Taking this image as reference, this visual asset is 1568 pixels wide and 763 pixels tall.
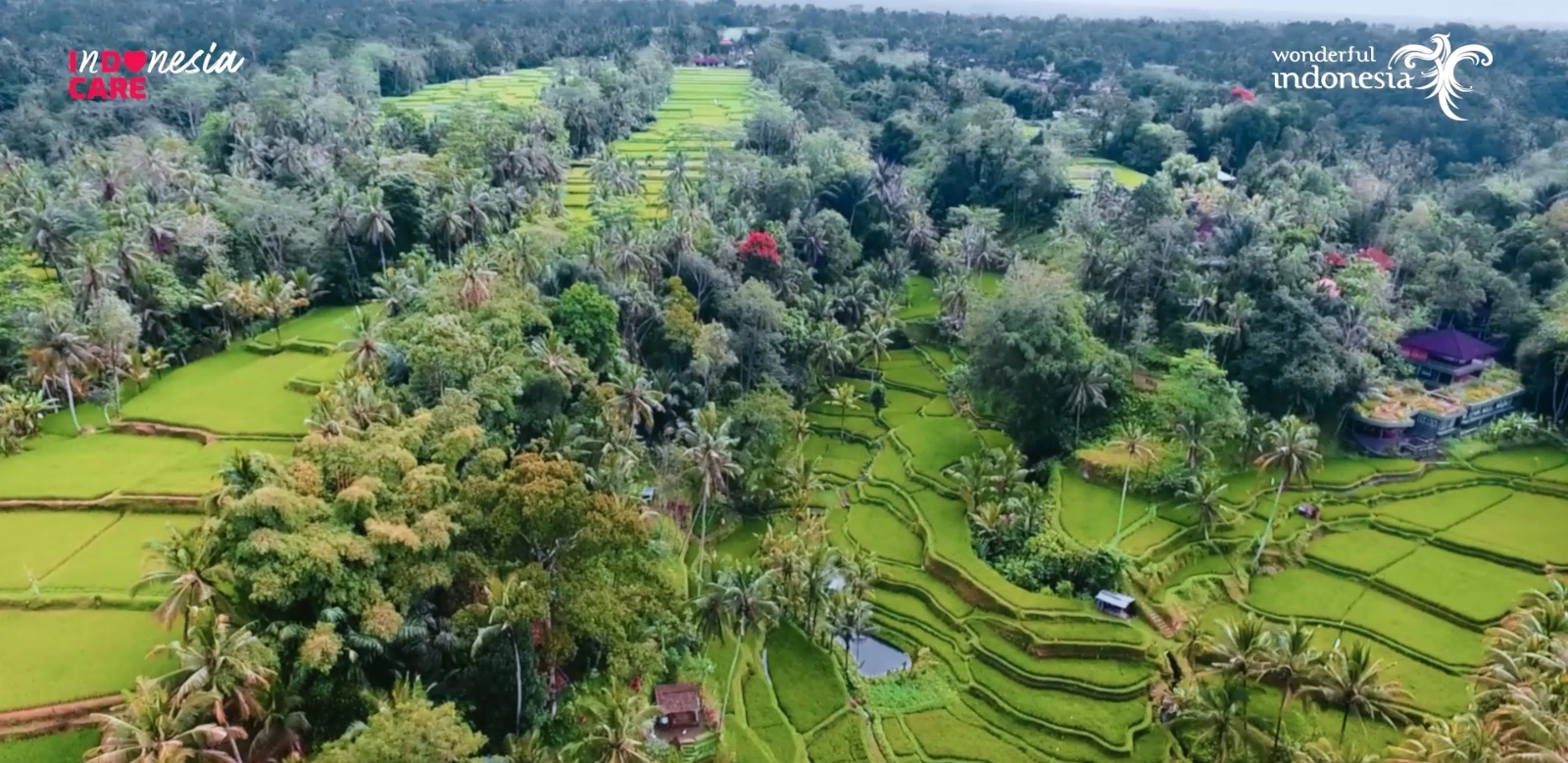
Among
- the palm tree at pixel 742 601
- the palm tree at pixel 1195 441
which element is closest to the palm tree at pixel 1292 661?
the palm tree at pixel 1195 441

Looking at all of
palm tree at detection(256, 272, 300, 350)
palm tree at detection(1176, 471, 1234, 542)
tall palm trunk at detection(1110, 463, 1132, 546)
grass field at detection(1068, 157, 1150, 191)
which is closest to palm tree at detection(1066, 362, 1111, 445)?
tall palm trunk at detection(1110, 463, 1132, 546)

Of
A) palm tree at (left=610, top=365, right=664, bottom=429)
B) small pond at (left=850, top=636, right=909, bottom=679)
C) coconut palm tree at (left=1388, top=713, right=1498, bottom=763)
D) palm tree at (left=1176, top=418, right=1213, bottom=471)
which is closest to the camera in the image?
coconut palm tree at (left=1388, top=713, right=1498, bottom=763)

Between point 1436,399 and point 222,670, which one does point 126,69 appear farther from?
point 1436,399

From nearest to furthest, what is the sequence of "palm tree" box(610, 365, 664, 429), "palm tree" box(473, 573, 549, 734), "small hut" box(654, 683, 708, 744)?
"palm tree" box(473, 573, 549, 734), "small hut" box(654, 683, 708, 744), "palm tree" box(610, 365, 664, 429)

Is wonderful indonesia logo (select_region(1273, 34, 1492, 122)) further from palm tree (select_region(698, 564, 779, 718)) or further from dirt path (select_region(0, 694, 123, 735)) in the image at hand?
dirt path (select_region(0, 694, 123, 735))

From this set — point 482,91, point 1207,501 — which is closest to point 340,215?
point 1207,501
